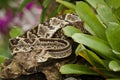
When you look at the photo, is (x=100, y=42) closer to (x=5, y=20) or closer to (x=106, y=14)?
(x=106, y=14)

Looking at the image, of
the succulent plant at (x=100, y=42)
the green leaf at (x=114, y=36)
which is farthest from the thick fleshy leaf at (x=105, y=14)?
the green leaf at (x=114, y=36)

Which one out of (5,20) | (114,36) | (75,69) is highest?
(114,36)

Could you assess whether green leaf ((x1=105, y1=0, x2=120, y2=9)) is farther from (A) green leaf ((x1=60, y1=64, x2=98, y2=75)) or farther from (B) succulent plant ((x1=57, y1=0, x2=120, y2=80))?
(A) green leaf ((x1=60, y1=64, x2=98, y2=75))

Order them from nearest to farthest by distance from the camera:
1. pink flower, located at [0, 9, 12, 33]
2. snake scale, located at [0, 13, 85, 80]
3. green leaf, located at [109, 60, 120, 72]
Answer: green leaf, located at [109, 60, 120, 72] → snake scale, located at [0, 13, 85, 80] → pink flower, located at [0, 9, 12, 33]

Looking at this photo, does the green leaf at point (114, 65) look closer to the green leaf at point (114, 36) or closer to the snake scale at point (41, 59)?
the green leaf at point (114, 36)

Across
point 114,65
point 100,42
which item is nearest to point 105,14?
point 100,42

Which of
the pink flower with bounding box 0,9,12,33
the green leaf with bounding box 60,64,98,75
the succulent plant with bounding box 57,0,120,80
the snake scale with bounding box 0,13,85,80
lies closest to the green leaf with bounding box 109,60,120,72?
the succulent plant with bounding box 57,0,120,80
